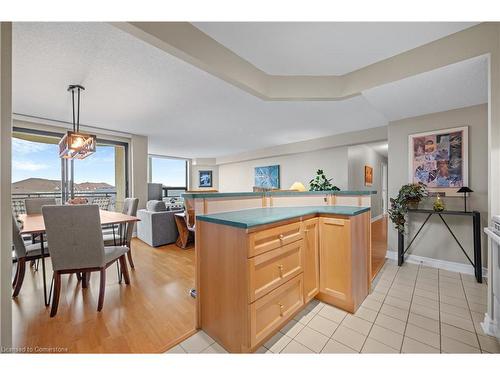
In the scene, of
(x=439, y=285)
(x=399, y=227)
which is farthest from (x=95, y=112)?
(x=439, y=285)

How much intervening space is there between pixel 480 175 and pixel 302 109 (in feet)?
7.94

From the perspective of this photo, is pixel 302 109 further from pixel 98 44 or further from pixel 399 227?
pixel 98 44

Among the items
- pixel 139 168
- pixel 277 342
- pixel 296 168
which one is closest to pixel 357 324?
pixel 277 342

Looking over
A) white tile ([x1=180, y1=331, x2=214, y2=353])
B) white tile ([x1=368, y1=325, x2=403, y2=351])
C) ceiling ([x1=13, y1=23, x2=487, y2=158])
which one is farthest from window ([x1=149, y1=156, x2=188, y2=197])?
white tile ([x1=368, y1=325, x2=403, y2=351])

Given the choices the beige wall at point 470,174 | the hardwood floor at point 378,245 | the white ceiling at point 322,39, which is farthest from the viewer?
the hardwood floor at point 378,245

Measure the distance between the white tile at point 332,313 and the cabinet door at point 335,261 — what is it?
0.05 metres

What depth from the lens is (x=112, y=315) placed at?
1793 mm

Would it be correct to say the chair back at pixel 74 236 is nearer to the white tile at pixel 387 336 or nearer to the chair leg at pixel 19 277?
the chair leg at pixel 19 277

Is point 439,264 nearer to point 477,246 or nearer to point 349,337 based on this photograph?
point 477,246

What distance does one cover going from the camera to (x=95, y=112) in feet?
11.2

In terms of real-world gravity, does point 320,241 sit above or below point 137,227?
above

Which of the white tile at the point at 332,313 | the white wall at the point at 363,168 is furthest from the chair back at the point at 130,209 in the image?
the white wall at the point at 363,168

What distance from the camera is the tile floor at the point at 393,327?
1405 millimetres

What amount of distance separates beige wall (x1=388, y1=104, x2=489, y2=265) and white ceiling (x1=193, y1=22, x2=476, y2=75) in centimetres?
141
